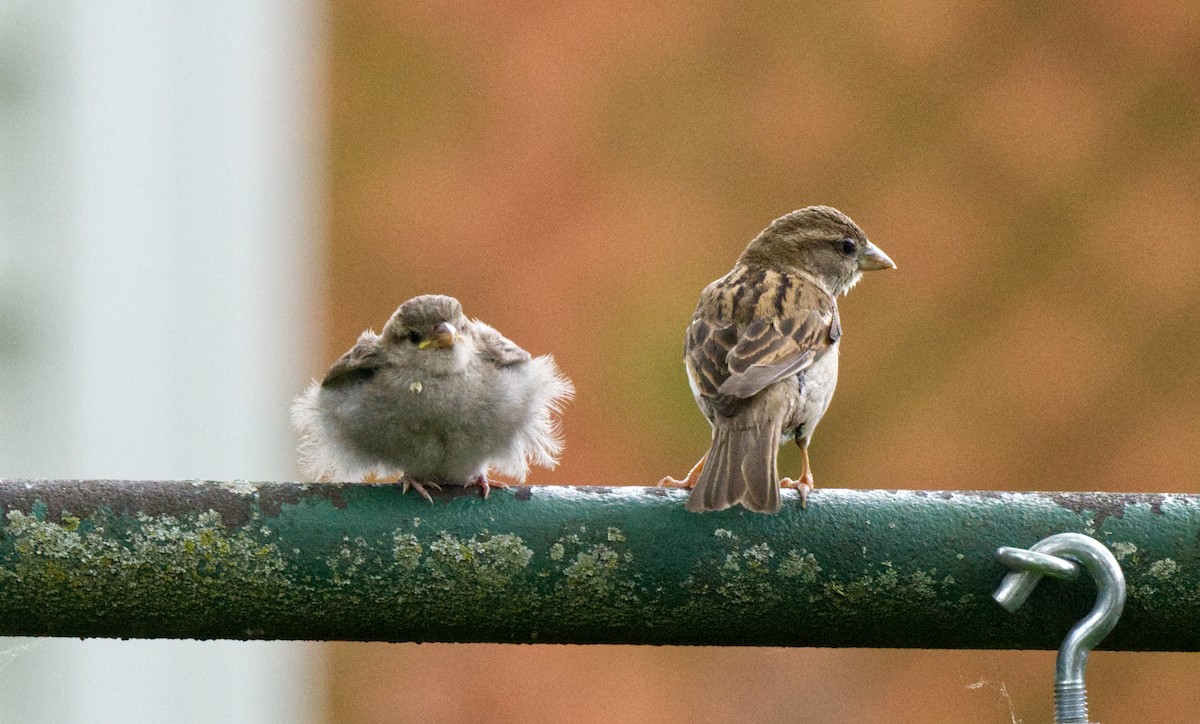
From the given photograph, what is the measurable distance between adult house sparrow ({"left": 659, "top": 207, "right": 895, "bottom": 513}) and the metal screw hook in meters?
0.75

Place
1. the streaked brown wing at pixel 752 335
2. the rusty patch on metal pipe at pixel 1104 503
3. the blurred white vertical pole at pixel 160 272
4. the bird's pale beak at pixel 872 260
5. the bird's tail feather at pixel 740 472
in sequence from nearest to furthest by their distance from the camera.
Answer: the rusty patch on metal pipe at pixel 1104 503, the bird's tail feather at pixel 740 472, the streaked brown wing at pixel 752 335, the bird's pale beak at pixel 872 260, the blurred white vertical pole at pixel 160 272

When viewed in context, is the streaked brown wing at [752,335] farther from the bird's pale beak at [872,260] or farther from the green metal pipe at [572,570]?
the green metal pipe at [572,570]

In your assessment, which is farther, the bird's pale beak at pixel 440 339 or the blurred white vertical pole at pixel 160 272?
the blurred white vertical pole at pixel 160 272

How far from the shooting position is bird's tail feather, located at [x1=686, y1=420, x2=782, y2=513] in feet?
8.04

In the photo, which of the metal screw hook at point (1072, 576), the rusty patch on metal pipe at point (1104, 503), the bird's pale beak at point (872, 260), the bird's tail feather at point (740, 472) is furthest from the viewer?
the bird's pale beak at point (872, 260)

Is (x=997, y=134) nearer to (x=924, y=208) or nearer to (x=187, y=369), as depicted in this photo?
(x=924, y=208)

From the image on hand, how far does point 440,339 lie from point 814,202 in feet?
7.92

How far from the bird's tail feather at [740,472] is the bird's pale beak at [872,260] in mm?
1143

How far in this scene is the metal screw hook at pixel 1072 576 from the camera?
2.01 m

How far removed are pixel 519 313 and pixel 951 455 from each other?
1.45m

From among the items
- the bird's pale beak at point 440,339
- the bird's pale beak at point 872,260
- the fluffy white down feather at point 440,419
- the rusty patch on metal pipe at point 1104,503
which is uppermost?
the bird's pale beak at point 872,260

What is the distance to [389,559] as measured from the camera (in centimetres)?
215

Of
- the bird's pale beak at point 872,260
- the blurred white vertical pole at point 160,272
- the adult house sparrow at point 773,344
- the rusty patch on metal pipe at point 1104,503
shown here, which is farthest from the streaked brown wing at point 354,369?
the blurred white vertical pole at point 160,272

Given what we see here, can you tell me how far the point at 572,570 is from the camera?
2.14 meters
